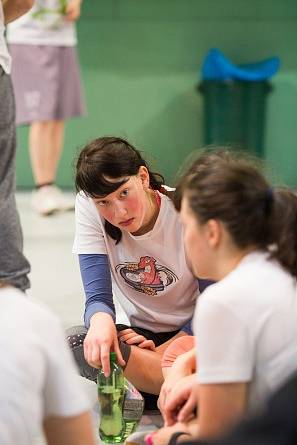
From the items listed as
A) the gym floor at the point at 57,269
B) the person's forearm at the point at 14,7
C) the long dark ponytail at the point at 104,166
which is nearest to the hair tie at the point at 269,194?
the long dark ponytail at the point at 104,166

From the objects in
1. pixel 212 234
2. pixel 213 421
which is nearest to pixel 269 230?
pixel 212 234

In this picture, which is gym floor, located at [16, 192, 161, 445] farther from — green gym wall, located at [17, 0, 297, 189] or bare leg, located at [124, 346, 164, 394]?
green gym wall, located at [17, 0, 297, 189]

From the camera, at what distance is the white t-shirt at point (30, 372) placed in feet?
3.46

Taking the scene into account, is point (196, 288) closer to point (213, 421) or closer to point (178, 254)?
point (178, 254)

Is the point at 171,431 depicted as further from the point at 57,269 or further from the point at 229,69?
the point at 229,69

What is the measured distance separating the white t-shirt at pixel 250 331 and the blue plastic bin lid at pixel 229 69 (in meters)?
3.18

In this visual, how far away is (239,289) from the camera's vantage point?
4.07 ft

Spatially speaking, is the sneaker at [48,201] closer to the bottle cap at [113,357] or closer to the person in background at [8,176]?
the person in background at [8,176]

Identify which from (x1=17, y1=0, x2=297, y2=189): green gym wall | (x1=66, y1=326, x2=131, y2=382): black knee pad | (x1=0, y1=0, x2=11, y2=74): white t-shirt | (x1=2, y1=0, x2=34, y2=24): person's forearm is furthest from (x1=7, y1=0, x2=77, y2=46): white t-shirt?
(x1=66, y1=326, x2=131, y2=382): black knee pad

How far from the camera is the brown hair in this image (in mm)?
1297

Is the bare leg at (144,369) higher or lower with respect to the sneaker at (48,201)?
higher

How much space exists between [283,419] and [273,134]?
3763 mm

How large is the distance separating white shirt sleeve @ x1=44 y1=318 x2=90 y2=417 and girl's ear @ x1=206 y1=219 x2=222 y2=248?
0.99ft

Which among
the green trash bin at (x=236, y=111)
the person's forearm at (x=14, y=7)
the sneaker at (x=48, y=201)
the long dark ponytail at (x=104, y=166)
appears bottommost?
the sneaker at (x=48, y=201)
